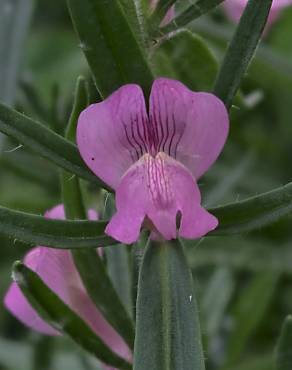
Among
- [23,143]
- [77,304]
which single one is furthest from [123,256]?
[23,143]

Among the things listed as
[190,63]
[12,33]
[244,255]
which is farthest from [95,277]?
[244,255]

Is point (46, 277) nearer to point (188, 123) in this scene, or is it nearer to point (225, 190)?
point (188, 123)

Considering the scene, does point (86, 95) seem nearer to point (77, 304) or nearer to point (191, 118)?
point (191, 118)

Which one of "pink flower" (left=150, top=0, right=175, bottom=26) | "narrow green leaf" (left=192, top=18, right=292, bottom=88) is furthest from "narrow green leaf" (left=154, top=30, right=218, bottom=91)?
"narrow green leaf" (left=192, top=18, right=292, bottom=88)

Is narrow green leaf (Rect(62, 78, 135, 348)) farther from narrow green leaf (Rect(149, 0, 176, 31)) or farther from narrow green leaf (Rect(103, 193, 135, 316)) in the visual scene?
narrow green leaf (Rect(149, 0, 176, 31))

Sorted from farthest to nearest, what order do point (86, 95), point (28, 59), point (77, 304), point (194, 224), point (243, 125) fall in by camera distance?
point (28, 59) < point (243, 125) < point (77, 304) < point (86, 95) < point (194, 224)

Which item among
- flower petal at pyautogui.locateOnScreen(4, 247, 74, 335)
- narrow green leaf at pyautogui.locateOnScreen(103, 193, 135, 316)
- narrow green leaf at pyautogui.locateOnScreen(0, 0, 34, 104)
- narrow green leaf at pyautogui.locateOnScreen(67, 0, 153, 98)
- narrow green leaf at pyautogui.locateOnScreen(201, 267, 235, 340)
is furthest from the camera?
narrow green leaf at pyautogui.locateOnScreen(201, 267, 235, 340)

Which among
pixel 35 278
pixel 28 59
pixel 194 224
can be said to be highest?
pixel 194 224
